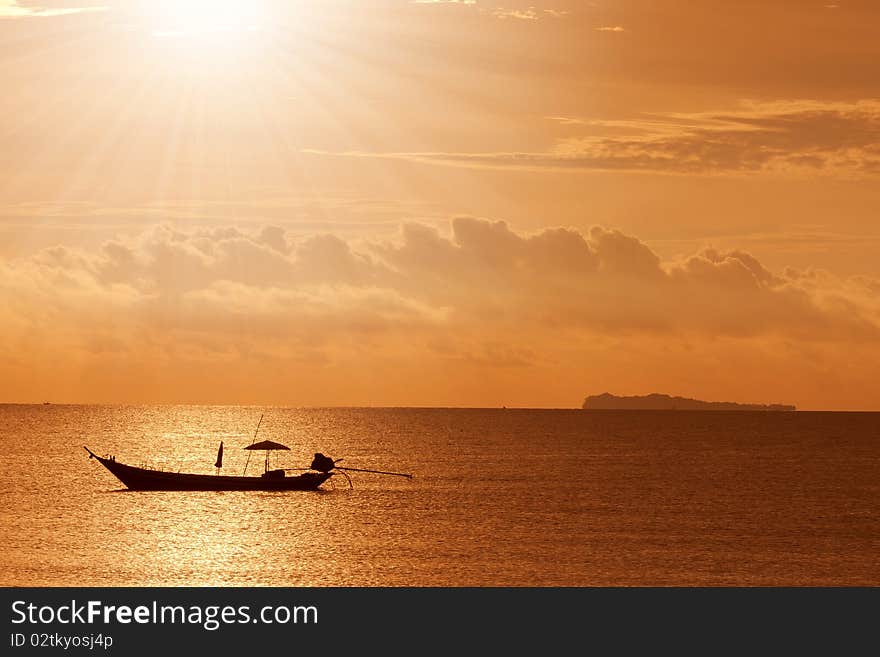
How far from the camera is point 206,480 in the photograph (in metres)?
123

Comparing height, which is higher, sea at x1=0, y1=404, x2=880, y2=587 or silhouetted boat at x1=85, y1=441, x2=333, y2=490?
silhouetted boat at x1=85, y1=441, x2=333, y2=490

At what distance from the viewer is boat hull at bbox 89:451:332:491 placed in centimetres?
12362

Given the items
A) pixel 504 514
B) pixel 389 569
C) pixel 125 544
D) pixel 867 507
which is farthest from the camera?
pixel 867 507

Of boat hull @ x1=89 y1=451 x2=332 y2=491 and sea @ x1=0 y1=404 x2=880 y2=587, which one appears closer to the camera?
sea @ x1=0 y1=404 x2=880 y2=587

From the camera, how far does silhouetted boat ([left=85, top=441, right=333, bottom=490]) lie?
123562 millimetres

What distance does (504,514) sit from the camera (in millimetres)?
105812

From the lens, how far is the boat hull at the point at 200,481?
12362 centimetres

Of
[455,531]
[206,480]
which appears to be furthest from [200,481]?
[455,531]

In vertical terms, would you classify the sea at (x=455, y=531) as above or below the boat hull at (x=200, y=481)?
below
